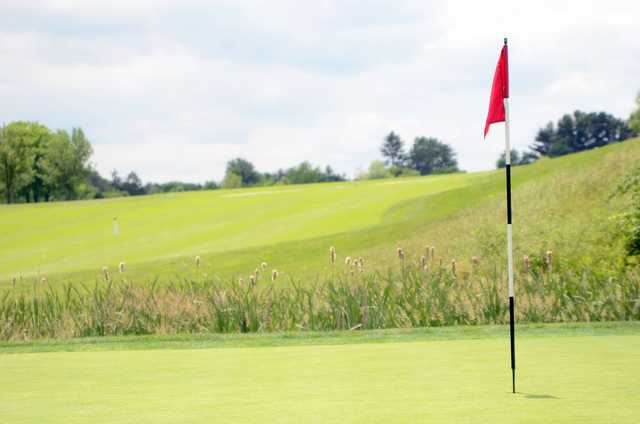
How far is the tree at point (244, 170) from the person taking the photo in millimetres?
129163

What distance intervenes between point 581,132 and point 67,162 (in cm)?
5070

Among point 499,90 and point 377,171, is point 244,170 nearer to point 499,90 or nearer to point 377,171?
point 377,171

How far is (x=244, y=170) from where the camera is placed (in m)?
130

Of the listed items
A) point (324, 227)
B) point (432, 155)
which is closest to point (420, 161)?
point (432, 155)

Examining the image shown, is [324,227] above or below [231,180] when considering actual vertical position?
below

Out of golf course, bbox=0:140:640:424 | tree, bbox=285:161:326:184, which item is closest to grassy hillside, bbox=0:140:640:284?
golf course, bbox=0:140:640:424

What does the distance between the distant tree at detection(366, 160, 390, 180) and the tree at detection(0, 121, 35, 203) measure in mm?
52866

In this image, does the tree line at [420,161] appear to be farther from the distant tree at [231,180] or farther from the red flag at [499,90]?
the red flag at [499,90]

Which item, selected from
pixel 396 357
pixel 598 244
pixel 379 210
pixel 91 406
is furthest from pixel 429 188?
pixel 91 406

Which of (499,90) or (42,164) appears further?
(42,164)

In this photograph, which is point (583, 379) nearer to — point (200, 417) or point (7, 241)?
point (200, 417)

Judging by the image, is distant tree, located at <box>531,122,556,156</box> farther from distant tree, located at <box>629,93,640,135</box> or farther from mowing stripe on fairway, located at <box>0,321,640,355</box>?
mowing stripe on fairway, located at <box>0,321,640,355</box>

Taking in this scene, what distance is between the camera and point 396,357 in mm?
8359

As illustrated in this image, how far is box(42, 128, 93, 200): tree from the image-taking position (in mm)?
84938
